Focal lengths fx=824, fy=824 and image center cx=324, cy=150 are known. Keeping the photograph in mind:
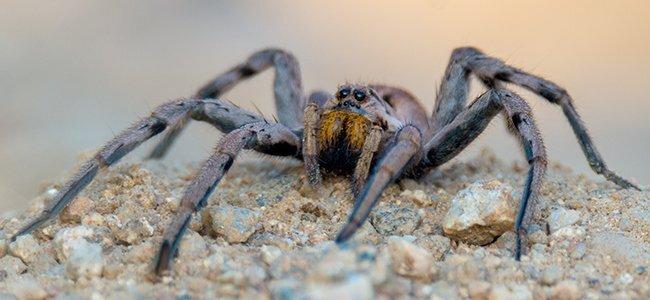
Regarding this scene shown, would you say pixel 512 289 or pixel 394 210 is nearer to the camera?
pixel 512 289

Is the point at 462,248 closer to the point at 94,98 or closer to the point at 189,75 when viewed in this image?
the point at 94,98

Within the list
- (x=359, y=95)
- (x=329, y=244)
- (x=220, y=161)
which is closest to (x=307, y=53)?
(x=359, y=95)

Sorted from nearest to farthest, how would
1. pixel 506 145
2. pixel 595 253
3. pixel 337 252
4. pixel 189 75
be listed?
pixel 337 252
pixel 595 253
pixel 506 145
pixel 189 75

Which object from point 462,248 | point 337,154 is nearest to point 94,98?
point 337,154

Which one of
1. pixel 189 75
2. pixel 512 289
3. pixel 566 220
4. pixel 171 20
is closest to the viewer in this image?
pixel 512 289

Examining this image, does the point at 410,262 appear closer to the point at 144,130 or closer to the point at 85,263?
the point at 85,263

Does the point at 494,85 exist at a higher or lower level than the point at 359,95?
lower
